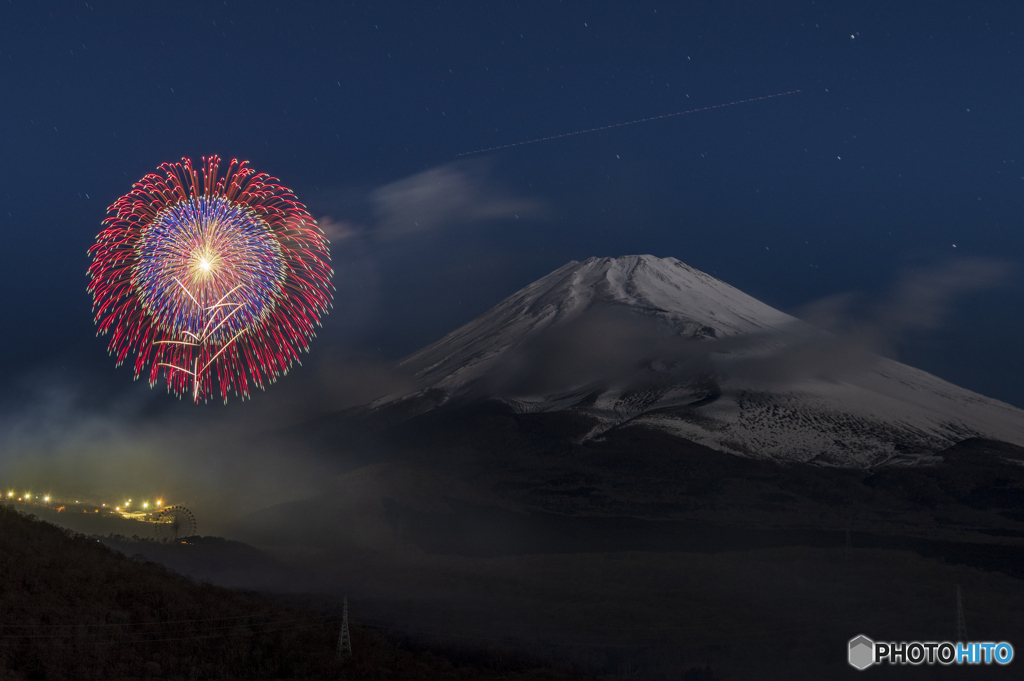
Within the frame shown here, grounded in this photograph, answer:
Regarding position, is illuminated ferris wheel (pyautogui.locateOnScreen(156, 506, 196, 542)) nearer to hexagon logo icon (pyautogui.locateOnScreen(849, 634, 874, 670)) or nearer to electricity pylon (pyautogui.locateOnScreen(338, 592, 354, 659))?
electricity pylon (pyautogui.locateOnScreen(338, 592, 354, 659))

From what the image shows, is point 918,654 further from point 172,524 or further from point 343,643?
point 172,524

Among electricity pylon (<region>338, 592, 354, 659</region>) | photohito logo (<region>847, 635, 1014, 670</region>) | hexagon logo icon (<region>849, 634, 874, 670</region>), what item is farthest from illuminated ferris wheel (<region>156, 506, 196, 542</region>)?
photohito logo (<region>847, 635, 1014, 670</region>)

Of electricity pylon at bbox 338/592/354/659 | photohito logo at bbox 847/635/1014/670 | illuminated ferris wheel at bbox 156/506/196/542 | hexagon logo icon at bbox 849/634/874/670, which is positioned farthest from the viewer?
illuminated ferris wheel at bbox 156/506/196/542

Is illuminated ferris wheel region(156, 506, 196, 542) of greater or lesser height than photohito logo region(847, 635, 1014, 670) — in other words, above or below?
above

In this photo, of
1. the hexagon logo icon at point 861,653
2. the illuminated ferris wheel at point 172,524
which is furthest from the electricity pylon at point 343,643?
the illuminated ferris wheel at point 172,524

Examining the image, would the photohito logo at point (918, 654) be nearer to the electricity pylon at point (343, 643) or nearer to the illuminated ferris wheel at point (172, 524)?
the electricity pylon at point (343, 643)

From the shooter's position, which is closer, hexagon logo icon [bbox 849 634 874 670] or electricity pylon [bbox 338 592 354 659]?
electricity pylon [bbox 338 592 354 659]

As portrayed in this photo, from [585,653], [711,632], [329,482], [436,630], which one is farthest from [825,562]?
[329,482]
